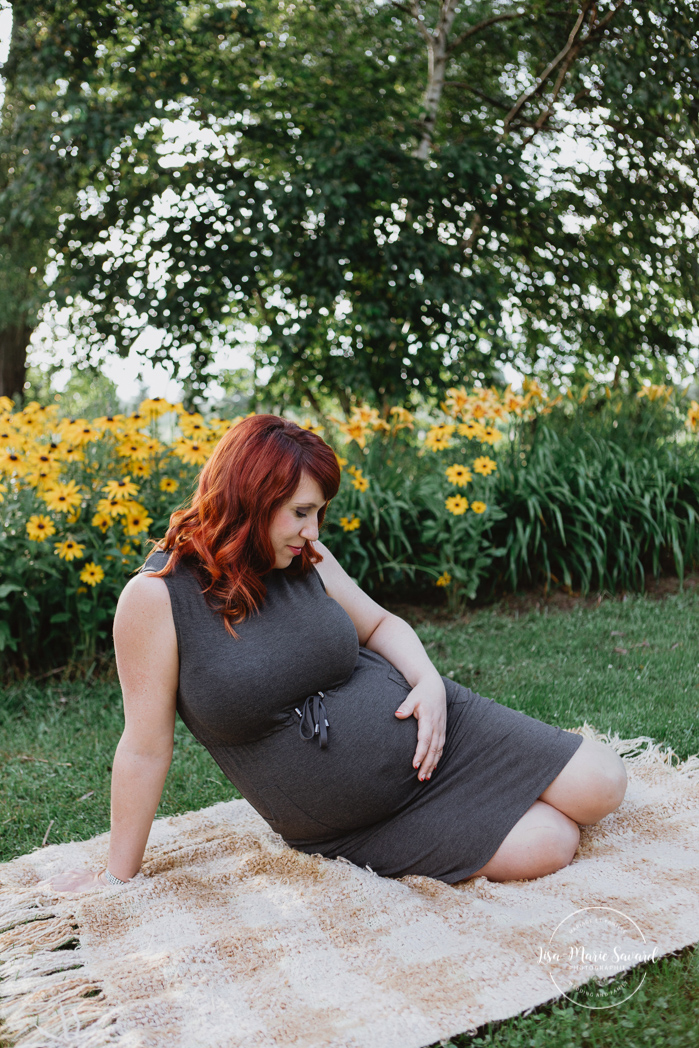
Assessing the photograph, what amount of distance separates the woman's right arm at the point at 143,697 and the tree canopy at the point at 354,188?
14.6 feet

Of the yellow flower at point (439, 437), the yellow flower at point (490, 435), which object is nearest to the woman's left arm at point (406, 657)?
the yellow flower at point (439, 437)

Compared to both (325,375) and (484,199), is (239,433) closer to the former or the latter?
(325,375)

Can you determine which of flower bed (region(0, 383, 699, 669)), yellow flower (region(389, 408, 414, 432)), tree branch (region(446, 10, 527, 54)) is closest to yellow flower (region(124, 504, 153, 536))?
flower bed (region(0, 383, 699, 669))

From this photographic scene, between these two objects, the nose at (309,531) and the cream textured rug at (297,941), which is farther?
the nose at (309,531)

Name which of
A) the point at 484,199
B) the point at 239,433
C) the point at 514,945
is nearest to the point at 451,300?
the point at 484,199

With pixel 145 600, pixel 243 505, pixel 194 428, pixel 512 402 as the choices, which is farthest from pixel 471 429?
pixel 145 600

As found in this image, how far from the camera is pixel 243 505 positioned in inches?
73.0

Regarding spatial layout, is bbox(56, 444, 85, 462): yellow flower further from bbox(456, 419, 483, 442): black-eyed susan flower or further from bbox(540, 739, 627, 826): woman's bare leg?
bbox(540, 739, 627, 826): woman's bare leg

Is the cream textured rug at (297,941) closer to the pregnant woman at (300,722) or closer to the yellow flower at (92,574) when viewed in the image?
the pregnant woman at (300,722)

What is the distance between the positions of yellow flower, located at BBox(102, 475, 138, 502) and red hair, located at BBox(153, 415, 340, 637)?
178 centimetres

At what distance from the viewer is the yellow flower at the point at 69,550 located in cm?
358

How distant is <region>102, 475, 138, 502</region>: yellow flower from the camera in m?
3.61

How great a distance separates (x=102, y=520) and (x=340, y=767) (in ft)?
7.27

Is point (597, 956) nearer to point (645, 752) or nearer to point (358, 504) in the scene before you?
point (645, 752)
